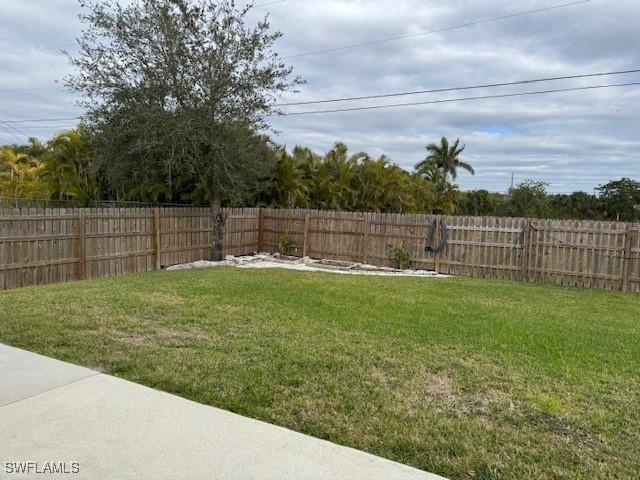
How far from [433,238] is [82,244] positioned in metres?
9.12

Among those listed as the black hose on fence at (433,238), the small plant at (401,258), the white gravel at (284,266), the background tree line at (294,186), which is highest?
the background tree line at (294,186)

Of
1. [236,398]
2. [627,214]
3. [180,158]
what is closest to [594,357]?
[236,398]

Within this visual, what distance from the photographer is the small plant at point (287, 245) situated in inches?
676

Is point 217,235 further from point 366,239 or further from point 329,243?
point 366,239

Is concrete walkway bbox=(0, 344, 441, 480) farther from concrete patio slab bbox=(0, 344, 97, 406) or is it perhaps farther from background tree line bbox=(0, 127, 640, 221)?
background tree line bbox=(0, 127, 640, 221)

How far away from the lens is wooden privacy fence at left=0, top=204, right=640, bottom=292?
10797 mm

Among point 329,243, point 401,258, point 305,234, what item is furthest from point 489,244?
point 305,234

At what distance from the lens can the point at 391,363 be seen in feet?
15.8

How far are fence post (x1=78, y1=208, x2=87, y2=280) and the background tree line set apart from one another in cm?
277

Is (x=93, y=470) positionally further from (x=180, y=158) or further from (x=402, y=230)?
(x=402, y=230)

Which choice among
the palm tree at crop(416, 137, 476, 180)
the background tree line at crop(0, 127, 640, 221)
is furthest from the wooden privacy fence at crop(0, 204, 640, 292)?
the palm tree at crop(416, 137, 476, 180)

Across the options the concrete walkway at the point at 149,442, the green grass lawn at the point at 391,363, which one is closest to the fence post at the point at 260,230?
the green grass lawn at the point at 391,363

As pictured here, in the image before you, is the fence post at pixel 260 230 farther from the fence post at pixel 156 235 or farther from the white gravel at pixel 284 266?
the fence post at pixel 156 235

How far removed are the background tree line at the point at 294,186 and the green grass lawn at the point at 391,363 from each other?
7768mm
